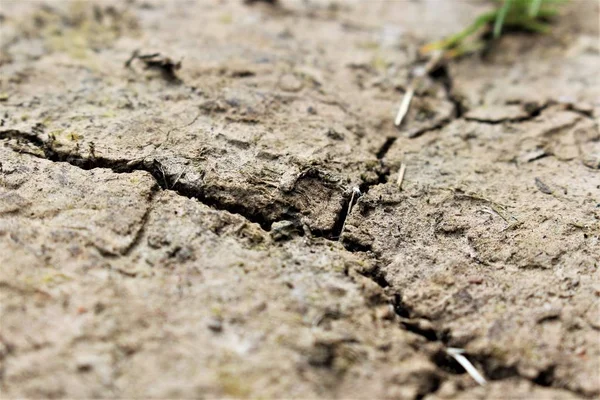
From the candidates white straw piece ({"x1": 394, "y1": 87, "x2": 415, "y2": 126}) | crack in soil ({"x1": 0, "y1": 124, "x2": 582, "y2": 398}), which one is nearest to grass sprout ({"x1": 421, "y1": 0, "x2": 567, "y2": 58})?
white straw piece ({"x1": 394, "y1": 87, "x2": 415, "y2": 126})

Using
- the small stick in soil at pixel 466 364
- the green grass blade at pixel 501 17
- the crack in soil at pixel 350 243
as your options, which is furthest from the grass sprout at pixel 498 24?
the small stick in soil at pixel 466 364

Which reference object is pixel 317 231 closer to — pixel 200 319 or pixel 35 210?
pixel 200 319

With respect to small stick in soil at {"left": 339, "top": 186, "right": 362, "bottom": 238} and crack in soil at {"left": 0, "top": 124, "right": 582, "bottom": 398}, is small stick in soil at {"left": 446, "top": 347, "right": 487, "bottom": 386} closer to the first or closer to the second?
crack in soil at {"left": 0, "top": 124, "right": 582, "bottom": 398}

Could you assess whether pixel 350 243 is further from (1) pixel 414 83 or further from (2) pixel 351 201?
(1) pixel 414 83

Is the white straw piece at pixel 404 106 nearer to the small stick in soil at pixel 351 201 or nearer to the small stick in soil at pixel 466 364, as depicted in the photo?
the small stick in soil at pixel 351 201

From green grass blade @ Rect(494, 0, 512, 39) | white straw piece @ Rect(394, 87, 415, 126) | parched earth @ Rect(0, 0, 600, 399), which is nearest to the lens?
parched earth @ Rect(0, 0, 600, 399)
